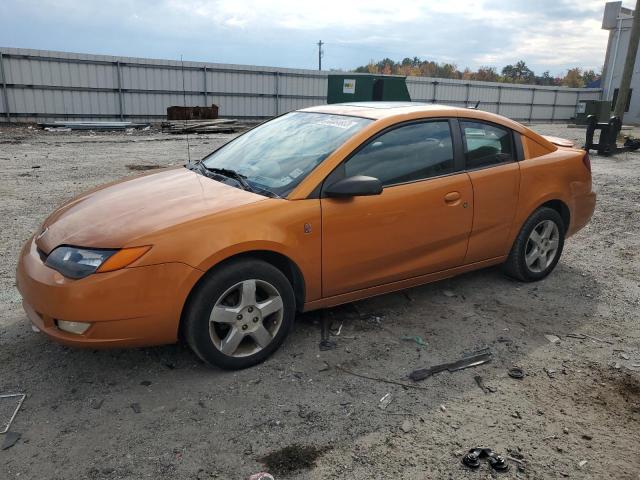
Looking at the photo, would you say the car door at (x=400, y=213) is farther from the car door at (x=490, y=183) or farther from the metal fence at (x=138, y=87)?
the metal fence at (x=138, y=87)

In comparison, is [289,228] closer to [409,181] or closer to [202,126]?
[409,181]

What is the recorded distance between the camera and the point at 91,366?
10.9 ft

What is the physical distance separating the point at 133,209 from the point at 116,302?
687mm

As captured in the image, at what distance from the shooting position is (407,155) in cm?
392

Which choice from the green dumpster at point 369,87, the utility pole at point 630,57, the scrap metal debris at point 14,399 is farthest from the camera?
the green dumpster at point 369,87

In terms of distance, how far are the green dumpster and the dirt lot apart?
16.2 m

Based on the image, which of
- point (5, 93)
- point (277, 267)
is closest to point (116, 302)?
point (277, 267)

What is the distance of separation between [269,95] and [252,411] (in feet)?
80.7

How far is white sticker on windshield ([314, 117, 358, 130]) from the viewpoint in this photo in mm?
3865

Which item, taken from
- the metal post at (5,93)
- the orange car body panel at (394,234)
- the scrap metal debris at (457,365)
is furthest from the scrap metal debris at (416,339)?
the metal post at (5,93)

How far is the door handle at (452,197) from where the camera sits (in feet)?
13.0

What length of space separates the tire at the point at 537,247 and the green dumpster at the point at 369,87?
15.4 meters

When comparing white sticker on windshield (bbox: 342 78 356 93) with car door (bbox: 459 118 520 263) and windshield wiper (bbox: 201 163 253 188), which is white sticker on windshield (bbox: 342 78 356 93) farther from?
windshield wiper (bbox: 201 163 253 188)

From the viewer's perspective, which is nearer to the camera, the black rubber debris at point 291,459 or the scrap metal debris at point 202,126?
the black rubber debris at point 291,459
